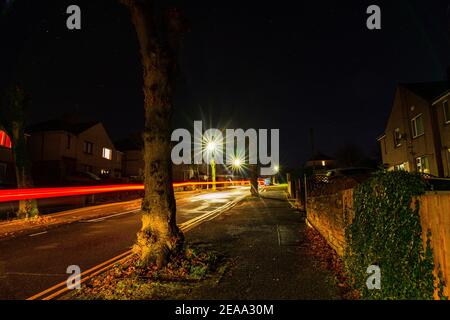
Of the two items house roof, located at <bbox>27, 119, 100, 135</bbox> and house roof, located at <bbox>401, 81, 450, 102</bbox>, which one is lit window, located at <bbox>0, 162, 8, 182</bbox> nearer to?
house roof, located at <bbox>27, 119, 100, 135</bbox>

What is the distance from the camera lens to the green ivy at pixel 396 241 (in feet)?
11.0

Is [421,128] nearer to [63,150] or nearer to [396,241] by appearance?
[396,241]

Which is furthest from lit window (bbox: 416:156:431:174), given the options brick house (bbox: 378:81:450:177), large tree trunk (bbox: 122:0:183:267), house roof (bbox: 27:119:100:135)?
house roof (bbox: 27:119:100:135)

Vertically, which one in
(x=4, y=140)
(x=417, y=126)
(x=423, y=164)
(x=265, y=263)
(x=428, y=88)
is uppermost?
(x=428, y=88)

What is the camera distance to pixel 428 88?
894 inches

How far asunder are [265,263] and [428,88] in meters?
23.8

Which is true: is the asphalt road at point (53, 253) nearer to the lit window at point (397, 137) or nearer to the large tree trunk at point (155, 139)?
the large tree trunk at point (155, 139)

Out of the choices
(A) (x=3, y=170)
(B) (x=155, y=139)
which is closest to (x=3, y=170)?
(A) (x=3, y=170)

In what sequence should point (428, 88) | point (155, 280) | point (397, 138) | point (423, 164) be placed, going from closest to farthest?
point (155, 280) < point (423, 164) < point (428, 88) < point (397, 138)

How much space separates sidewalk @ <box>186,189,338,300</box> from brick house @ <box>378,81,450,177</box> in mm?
10591

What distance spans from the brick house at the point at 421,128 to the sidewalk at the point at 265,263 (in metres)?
10.6
